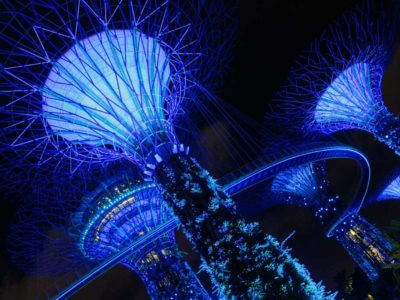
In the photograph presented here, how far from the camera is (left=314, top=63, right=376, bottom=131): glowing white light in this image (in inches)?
737

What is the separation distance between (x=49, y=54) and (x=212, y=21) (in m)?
5.57

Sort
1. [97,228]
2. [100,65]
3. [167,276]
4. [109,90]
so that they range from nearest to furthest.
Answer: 1. [100,65]
2. [109,90]
3. [167,276]
4. [97,228]

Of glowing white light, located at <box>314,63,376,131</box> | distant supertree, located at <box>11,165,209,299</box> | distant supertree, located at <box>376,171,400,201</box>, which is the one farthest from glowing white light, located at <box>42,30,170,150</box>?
distant supertree, located at <box>376,171,400,201</box>

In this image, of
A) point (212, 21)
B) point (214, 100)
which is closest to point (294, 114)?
point (214, 100)

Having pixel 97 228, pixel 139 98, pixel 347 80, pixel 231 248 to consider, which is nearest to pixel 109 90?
pixel 139 98

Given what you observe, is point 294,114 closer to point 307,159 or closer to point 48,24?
point 307,159

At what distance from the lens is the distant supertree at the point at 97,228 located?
626 inches

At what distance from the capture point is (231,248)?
818 cm

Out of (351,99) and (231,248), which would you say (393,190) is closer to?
(351,99)

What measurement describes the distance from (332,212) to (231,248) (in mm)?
17306

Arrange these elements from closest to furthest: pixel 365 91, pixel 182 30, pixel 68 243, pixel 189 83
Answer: pixel 182 30 < pixel 189 83 < pixel 68 243 < pixel 365 91

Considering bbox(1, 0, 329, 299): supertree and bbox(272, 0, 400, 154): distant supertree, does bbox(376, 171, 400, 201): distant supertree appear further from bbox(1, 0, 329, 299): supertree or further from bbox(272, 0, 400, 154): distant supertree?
bbox(1, 0, 329, 299): supertree

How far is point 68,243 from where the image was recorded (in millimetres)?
16250

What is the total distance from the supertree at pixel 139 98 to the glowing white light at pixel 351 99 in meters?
8.09
